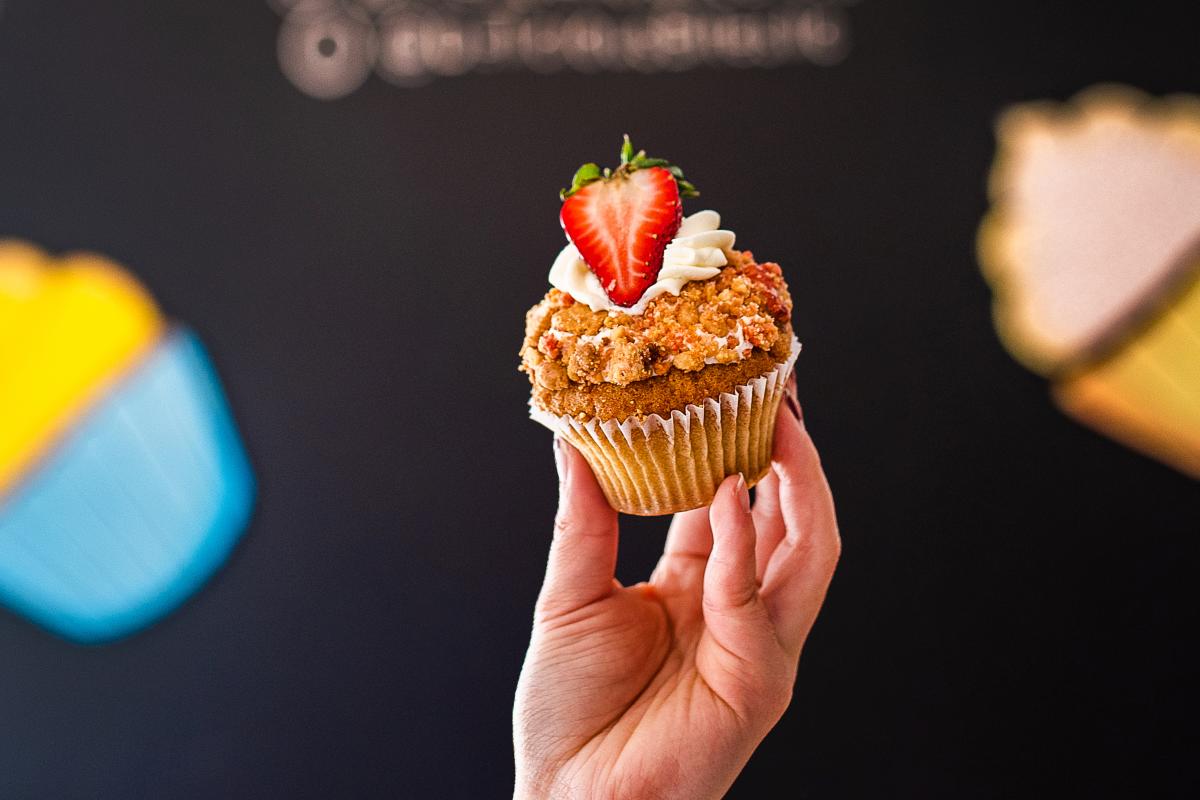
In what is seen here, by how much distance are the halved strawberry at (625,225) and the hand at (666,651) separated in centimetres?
40

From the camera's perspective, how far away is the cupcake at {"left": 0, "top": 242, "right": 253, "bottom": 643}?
10.0ft

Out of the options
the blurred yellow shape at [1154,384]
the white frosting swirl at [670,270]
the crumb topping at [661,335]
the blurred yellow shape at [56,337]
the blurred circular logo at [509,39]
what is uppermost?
the blurred circular logo at [509,39]

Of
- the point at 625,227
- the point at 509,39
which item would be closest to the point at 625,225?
the point at 625,227

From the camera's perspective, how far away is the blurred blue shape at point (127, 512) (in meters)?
3.05

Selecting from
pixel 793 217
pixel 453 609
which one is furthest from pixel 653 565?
pixel 793 217

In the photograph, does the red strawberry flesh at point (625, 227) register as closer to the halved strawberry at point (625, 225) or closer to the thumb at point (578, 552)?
the halved strawberry at point (625, 225)

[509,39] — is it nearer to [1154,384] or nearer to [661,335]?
[661,335]

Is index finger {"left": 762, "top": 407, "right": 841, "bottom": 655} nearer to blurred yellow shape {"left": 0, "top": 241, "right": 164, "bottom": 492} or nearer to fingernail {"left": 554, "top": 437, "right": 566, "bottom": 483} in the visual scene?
fingernail {"left": 554, "top": 437, "right": 566, "bottom": 483}

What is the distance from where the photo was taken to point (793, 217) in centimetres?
328

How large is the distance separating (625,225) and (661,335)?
0.69 ft

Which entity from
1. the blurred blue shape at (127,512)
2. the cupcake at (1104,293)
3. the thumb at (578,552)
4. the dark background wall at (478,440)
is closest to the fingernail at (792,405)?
the thumb at (578,552)

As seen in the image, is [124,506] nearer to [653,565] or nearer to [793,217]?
[653,565]

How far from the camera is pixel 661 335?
159 cm

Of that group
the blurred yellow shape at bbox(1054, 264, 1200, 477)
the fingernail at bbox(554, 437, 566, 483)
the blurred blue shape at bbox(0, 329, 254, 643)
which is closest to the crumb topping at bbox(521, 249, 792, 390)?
the fingernail at bbox(554, 437, 566, 483)
